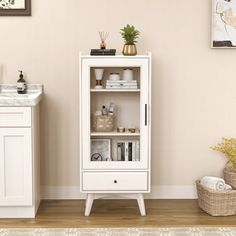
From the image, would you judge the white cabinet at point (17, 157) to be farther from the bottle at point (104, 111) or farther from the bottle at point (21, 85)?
the bottle at point (104, 111)

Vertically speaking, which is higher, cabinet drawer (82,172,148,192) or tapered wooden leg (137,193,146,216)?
cabinet drawer (82,172,148,192)

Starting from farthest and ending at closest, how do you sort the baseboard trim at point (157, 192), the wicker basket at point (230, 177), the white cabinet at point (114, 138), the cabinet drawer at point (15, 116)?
the baseboard trim at point (157, 192) → the wicker basket at point (230, 177) → the white cabinet at point (114, 138) → the cabinet drawer at point (15, 116)

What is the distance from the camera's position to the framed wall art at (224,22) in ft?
13.1

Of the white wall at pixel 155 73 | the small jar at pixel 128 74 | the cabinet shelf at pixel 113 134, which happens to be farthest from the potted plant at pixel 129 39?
the cabinet shelf at pixel 113 134

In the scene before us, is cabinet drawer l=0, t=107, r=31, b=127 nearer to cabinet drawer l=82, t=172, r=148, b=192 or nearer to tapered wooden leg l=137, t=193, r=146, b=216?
cabinet drawer l=82, t=172, r=148, b=192

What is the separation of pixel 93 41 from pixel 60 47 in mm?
260

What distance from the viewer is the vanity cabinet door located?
363cm

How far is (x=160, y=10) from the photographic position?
4051 mm

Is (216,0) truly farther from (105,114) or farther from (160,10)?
(105,114)

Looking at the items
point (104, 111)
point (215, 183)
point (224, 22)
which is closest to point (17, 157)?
point (104, 111)

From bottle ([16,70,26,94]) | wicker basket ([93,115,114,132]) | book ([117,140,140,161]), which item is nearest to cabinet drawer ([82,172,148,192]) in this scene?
book ([117,140,140,161])

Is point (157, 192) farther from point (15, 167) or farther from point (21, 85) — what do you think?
point (21, 85)

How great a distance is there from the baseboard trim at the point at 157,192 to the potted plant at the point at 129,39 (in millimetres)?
1149

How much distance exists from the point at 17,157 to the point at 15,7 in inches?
46.3
